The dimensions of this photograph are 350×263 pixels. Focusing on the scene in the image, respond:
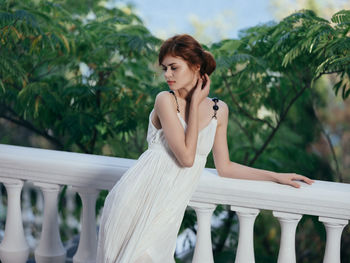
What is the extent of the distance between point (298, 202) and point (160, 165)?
0.73 meters

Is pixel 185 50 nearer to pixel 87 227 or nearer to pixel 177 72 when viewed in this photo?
pixel 177 72

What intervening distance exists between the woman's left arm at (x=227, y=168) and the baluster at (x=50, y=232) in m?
1.00

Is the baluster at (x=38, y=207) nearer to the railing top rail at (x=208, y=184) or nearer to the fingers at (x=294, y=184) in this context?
the railing top rail at (x=208, y=184)

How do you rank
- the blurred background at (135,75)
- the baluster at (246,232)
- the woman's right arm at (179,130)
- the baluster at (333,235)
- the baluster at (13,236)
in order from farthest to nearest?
the blurred background at (135,75) < the baluster at (13,236) < the baluster at (246,232) < the baluster at (333,235) < the woman's right arm at (179,130)

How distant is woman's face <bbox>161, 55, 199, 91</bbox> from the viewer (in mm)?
2209

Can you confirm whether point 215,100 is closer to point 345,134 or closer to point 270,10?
point 345,134

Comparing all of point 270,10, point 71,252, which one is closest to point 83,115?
point 71,252

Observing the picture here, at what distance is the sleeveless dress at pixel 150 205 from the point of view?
86.8 inches

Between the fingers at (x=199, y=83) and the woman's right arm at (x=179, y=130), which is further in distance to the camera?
the fingers at (x=199, y=83)

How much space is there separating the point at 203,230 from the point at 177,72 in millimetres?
887

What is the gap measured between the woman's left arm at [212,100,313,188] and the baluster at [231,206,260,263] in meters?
0.18

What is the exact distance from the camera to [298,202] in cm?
224

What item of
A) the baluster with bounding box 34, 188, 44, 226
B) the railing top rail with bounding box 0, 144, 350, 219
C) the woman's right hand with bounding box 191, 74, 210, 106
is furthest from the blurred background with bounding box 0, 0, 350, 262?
the baluster with bounding box 34, 188, 44, 226

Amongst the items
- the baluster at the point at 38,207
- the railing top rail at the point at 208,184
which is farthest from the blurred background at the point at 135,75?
the baluster at the point at 38,207
